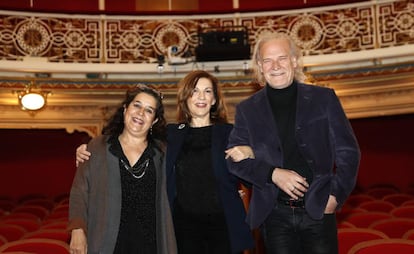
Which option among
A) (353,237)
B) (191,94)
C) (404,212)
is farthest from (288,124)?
(404,212)

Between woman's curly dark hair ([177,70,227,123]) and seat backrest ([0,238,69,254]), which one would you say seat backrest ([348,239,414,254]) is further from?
seat backrest ([0,238,69,254])

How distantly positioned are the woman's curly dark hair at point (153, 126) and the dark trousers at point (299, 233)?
85cm

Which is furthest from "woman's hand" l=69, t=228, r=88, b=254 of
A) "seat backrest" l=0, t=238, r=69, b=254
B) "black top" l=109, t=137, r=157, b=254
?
"seat backrest" l=0, t=238, r=69, b=254

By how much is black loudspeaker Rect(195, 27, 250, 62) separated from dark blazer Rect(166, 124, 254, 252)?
4.64 m

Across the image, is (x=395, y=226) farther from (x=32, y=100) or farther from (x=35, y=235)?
(x=32, y=100)

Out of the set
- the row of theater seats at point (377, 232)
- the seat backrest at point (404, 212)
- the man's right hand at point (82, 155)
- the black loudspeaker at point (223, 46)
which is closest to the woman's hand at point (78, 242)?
the man's right hand at point (82, 155)

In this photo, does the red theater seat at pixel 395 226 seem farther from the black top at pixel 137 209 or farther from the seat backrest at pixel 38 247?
the seat backrest at pixel 38 247

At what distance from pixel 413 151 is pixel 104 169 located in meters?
8.02

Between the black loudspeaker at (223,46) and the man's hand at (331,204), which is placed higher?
the black loudspeaker at (223,46)

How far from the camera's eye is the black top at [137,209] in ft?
7.30

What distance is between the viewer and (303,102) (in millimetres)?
1917

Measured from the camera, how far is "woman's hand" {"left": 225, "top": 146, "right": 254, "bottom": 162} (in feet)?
6.25

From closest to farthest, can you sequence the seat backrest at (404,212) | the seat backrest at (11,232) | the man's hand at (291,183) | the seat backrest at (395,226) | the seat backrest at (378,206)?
1. the man's hand at (291,183)
2. the seat backrest at (395,226)
3. the seat backrest at (11,232)
4. the seat backrest at (404,212)
5. the seat backrest at (378,206)

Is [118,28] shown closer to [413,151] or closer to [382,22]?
[382,22]
